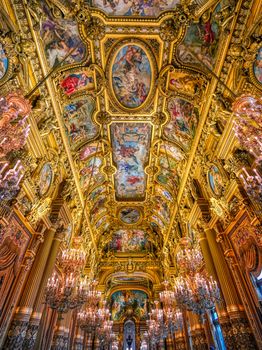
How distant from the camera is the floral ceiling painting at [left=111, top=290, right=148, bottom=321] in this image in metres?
20.5

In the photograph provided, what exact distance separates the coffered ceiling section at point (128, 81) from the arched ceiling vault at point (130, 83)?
0.03 m

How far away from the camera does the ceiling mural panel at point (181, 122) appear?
9234 millimetres

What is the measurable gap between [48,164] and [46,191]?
113 cm

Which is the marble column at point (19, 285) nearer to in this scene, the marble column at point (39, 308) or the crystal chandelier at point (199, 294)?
the marble column at point (39, 308)

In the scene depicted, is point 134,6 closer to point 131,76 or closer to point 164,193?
point 131,76

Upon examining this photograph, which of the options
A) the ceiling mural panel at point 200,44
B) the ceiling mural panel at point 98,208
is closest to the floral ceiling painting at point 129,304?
the ceiling mural panel at point 98,208

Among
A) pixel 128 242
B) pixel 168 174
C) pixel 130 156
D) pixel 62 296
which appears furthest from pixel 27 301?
pixel 128 242

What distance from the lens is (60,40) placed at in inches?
282

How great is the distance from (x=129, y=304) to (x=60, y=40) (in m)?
22.5

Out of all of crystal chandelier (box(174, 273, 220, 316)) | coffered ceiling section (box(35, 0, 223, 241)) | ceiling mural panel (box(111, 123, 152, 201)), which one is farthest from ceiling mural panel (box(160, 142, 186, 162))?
crystal chandelier (box(174, 273, 220, 316))

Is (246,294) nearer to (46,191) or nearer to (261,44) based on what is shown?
(261,44)

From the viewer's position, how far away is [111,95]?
9.20 m

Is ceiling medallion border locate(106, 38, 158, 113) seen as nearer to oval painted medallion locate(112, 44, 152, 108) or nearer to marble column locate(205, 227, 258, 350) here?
oval painted medallion locate(112, 44, 152, 108)

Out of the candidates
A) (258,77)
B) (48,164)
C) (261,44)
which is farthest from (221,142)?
(48,164)
